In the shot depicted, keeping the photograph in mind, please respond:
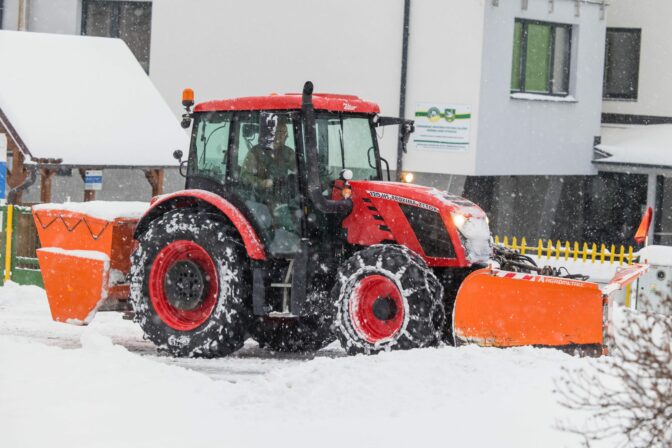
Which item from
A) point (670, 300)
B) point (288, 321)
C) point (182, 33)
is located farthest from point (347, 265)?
point (182, 33)

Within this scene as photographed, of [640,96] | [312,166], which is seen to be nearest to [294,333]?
[312,166]

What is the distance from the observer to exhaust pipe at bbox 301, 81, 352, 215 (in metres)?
10.2

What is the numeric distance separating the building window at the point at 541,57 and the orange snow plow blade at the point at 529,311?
36.7ft

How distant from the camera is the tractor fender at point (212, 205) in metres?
10.4

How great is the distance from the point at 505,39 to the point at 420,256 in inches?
409

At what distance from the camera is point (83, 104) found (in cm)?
1625

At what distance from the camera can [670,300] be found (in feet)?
19.2

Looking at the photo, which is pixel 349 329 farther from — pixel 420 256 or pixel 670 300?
pixel 670 300

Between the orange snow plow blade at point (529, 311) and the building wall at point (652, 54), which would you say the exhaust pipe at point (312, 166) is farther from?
the building wall at point (652, 54)

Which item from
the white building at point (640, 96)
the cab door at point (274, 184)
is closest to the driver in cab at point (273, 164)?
the cab door at point (274, 184)

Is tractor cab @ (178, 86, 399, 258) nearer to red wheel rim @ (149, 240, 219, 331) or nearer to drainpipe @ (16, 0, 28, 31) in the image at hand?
red wheel rim @ (149, 240, 219, 331)

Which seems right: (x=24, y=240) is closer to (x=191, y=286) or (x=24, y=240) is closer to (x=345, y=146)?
(x=191, y=286)

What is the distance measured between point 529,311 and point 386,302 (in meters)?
1.18

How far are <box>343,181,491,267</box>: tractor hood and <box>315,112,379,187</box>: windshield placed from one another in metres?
0.25
